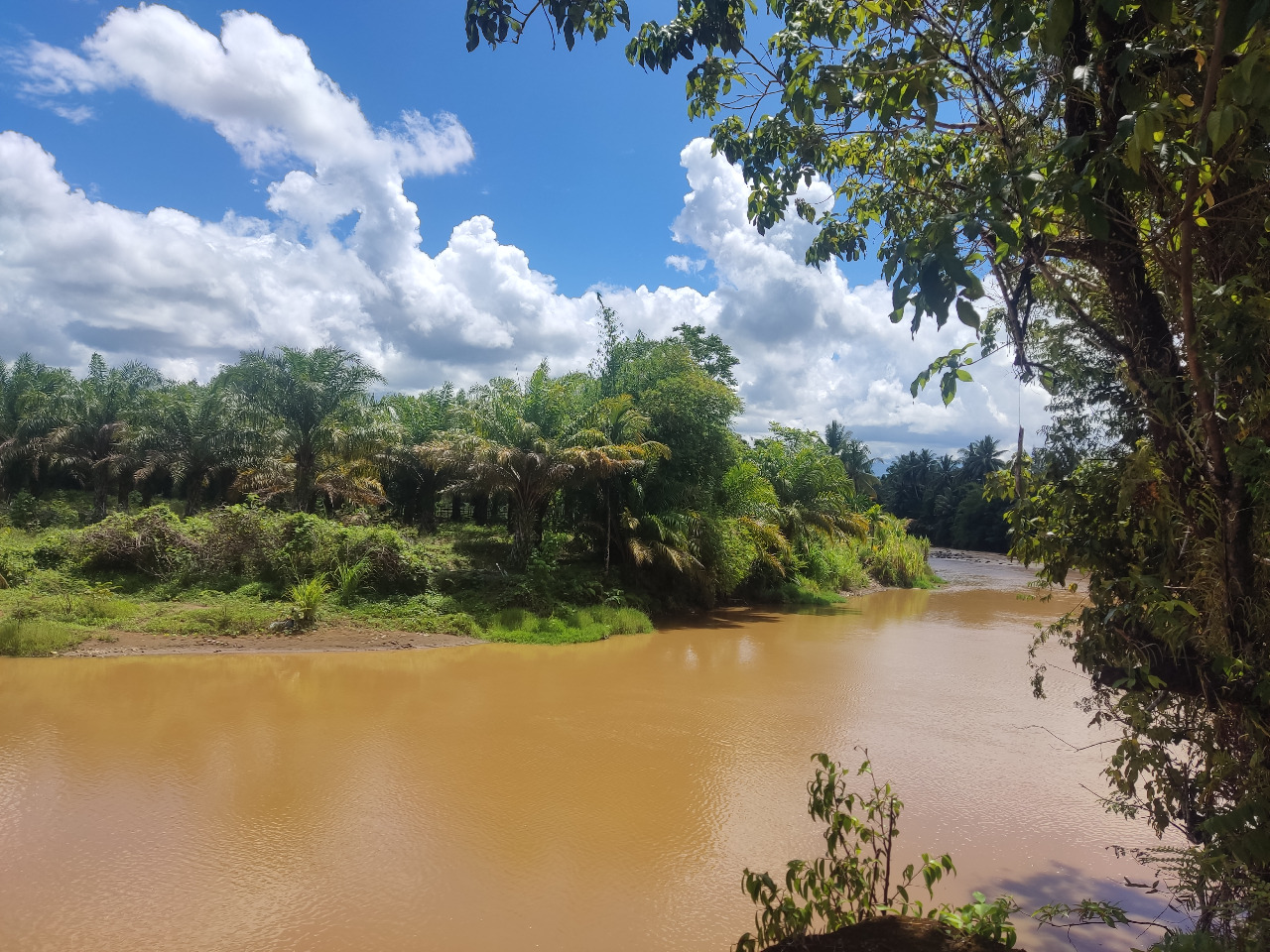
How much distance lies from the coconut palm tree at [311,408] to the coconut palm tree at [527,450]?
3351 mm

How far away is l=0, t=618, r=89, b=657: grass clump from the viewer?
9.05 metres

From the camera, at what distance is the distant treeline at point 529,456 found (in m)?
13.7

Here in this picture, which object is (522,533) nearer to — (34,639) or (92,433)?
(34,639)

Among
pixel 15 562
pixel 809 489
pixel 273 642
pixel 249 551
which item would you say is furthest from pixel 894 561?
pixel 15 562

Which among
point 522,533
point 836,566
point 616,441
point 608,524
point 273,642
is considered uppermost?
point 616,441

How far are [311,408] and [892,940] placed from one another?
16.1m

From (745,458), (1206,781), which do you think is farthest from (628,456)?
(1206,781)

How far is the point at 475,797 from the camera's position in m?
5.30

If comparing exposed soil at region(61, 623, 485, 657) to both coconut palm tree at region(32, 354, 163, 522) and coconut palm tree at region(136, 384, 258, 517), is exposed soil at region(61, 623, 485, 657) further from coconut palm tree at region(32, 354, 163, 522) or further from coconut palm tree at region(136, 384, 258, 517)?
coconut palm tree at region(32, 354, 163, 522)

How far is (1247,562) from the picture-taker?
2.15 m

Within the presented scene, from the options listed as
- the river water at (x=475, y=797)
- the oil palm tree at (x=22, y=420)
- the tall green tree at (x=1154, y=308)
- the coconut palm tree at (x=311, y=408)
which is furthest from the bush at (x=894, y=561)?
the oil palm tree at (x=22, y=420)

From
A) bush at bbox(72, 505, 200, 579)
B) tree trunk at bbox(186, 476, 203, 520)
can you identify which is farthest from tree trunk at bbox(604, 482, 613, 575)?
tree trunk at bbox(186, 476, 203, 520)

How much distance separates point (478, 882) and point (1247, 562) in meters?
3.98

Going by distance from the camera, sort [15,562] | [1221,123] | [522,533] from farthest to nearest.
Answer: [522,533], [15,562], [1221,123]
